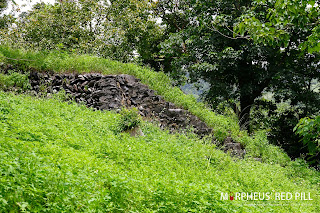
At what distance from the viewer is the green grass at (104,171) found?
9.30ft

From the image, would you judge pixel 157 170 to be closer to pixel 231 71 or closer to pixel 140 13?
pixel 231 71

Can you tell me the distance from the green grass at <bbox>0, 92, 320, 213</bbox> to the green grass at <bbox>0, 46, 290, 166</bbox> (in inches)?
81.0

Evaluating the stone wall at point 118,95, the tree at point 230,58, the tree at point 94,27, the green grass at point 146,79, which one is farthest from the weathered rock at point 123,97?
the tree at point 94,27

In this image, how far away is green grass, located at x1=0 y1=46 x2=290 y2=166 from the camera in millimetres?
10875

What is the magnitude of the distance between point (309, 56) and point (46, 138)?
49.0 feet

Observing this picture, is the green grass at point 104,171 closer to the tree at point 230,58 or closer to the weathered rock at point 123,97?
the weathered rock at point 123,97

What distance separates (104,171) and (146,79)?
8271mm

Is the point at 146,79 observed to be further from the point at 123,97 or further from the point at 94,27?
the point at 94,27

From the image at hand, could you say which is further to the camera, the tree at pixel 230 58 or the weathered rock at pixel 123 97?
the tree at pixel 230 58

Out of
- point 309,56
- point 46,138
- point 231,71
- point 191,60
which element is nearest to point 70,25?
point 191,60

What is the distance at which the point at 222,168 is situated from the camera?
736 cm

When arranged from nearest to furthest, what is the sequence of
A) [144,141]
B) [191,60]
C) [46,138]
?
1. [46,138]
2. [144,141]
3. [191,60]

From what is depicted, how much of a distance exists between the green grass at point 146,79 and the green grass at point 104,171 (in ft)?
6.75

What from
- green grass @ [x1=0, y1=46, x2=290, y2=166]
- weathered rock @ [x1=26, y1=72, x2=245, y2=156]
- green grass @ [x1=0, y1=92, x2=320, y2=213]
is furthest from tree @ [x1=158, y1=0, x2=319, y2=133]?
green grass @ [x1=0, y1=92, x2=320, y2=213]
